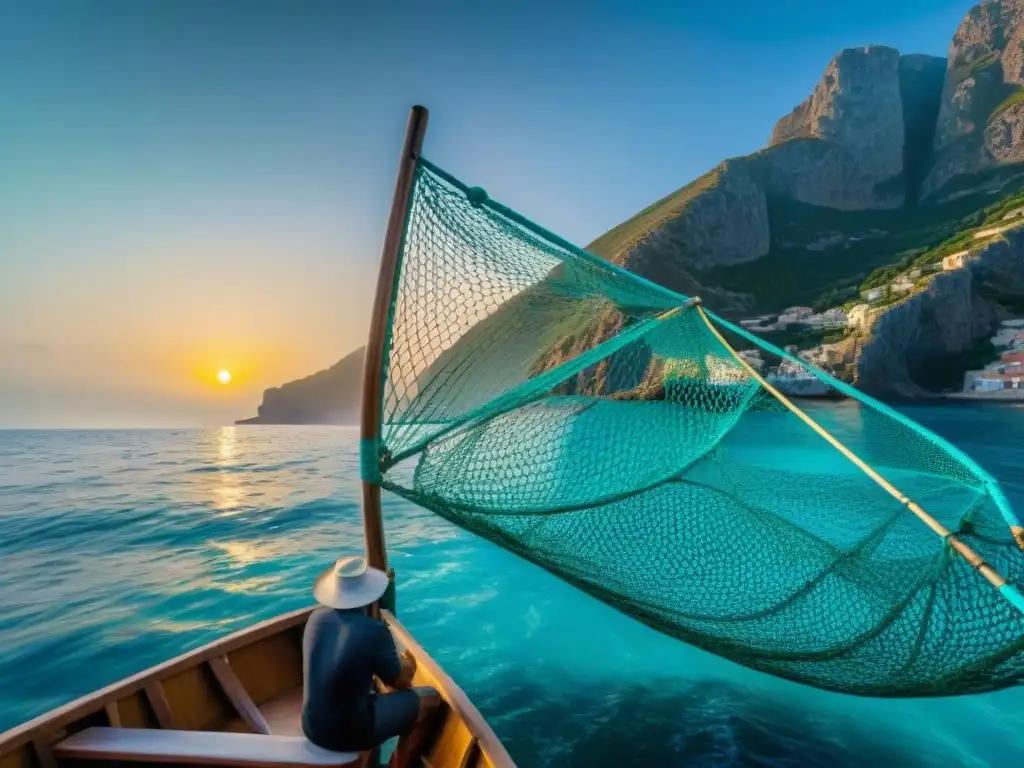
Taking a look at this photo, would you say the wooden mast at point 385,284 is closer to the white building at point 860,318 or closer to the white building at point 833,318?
the white building at point 860,318

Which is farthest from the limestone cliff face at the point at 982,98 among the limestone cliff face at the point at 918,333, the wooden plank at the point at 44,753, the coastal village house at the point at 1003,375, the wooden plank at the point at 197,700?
the wooden plank at the point at 44,753

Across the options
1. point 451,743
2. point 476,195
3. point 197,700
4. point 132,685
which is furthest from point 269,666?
point 476,195

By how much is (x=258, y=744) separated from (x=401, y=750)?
33.3 inches

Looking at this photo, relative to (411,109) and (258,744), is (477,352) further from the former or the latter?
(258,744)

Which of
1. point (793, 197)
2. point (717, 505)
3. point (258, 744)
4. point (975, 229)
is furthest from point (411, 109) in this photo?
point (793, 197)

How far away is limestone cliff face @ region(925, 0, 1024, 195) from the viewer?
80.1 metres

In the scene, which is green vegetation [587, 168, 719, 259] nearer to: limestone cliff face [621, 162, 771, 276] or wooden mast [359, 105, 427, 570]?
limestone cliff face [621, 162, 771, 276]

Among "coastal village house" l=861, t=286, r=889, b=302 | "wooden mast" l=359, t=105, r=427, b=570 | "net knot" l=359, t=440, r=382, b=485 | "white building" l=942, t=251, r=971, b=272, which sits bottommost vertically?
"net knot" l=359, t=440, r=382, b=485

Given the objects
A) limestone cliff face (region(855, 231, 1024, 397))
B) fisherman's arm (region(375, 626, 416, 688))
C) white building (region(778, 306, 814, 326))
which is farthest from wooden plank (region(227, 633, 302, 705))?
white building (region(778, 306, 814, 326))

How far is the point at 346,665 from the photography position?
8.29 feet

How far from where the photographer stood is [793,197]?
92500 millimetres

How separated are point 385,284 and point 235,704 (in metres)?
2.95

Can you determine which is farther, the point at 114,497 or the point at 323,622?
the point at 114,497

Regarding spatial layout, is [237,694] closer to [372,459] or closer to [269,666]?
[269,666]
